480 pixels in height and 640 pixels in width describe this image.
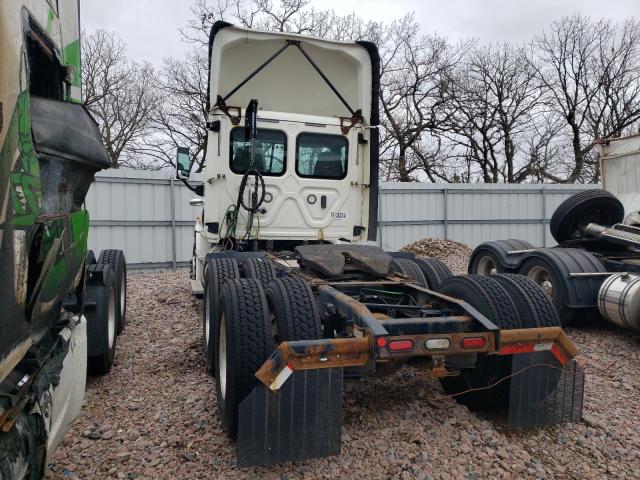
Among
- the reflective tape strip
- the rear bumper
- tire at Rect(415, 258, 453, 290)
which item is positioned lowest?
the reflective tape strip

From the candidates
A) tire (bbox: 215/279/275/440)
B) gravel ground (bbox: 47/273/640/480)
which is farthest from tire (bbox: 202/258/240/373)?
tire (bbox: 215/279/275/440)

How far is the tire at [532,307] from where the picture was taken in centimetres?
347

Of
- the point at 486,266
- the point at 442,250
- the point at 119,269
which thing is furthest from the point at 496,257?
the point at 442,250

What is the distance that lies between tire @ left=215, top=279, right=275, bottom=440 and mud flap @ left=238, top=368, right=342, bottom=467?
343 mm

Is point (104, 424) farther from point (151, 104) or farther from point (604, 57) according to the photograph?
point (604, 57)

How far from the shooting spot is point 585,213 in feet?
23.5

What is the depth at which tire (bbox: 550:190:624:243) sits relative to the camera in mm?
7043

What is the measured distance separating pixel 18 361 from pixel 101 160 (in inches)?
48.4

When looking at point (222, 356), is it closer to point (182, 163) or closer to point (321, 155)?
point (182, 163)

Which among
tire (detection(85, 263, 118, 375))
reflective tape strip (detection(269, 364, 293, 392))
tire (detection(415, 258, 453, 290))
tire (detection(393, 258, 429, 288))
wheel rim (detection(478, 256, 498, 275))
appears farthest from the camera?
wheel rim (detection(478, 256, 498, 275))

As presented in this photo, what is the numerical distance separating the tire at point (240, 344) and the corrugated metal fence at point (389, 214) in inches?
367

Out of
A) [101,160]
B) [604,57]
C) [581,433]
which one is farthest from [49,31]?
[604,57]

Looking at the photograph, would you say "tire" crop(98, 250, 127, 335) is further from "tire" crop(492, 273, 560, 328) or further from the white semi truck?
the white semi truck

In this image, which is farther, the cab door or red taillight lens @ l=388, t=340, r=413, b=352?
the cab door
